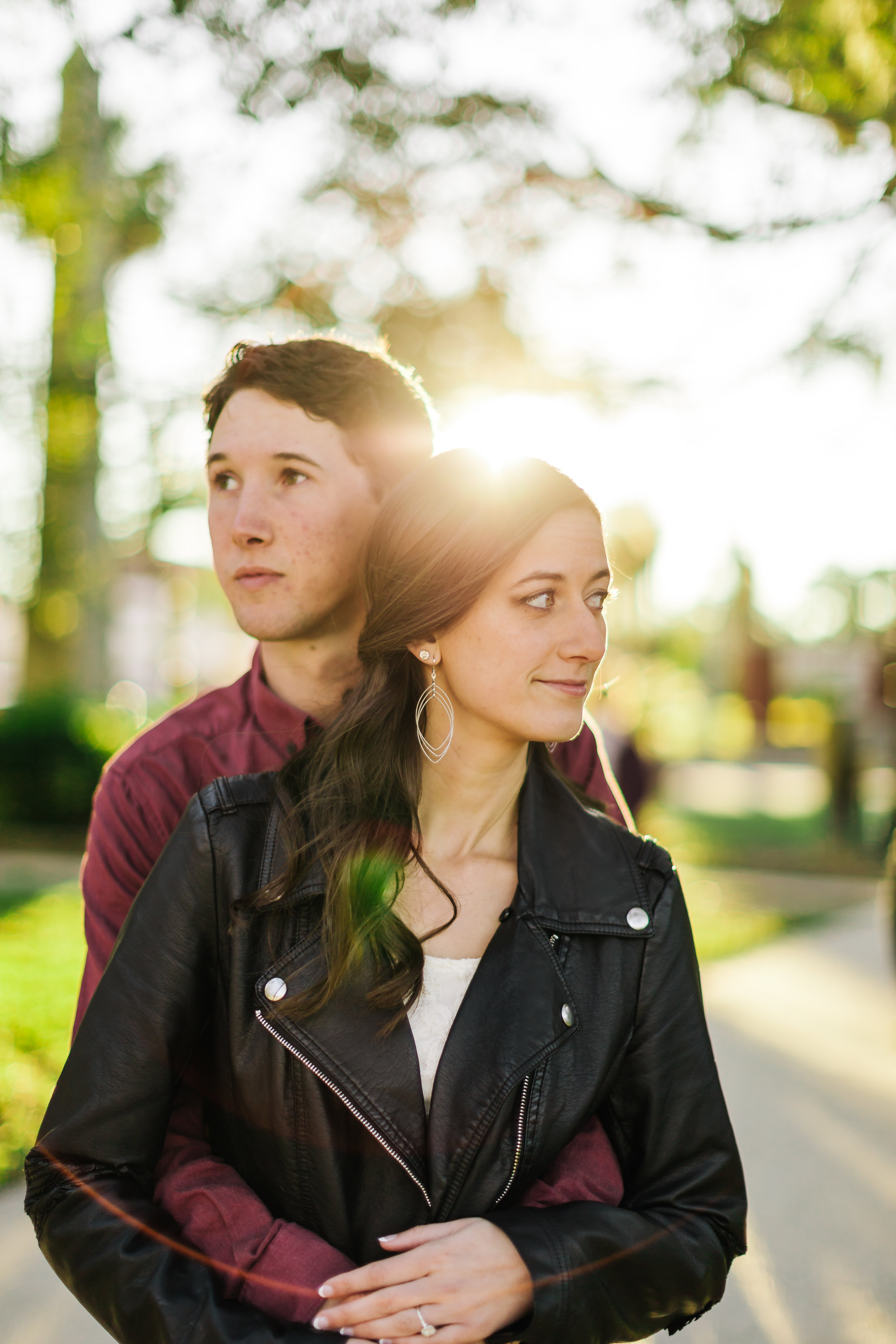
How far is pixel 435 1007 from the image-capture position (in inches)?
71.8

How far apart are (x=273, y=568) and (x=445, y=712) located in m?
0.45

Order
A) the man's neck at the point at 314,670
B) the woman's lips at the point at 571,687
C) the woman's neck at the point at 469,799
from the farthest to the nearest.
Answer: the man's neck at the point at 314,670
the woman's neck at the point at 469,799
the woman's lips at the point at 571,687

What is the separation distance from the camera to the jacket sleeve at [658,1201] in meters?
1.67

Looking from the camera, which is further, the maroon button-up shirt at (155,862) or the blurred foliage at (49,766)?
the blurred foliage at (49,766)

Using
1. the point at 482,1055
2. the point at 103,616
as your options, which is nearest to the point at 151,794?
the point at 482,1055

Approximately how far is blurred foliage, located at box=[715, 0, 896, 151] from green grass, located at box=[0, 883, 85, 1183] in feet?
15.3

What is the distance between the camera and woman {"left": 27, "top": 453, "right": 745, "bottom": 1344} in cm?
162

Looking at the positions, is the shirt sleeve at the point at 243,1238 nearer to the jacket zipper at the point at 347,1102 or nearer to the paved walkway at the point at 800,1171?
the jacket zipper at the point at 347,1102

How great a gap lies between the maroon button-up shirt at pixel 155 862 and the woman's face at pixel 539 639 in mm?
462

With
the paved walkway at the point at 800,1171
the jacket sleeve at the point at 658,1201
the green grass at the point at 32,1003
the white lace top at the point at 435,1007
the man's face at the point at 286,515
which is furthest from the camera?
the green grass at the point at 32,1003

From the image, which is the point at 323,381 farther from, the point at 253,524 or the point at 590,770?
the point at 590,770

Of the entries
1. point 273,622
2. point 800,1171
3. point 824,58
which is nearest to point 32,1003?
point 800,1171

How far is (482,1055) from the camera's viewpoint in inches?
68.1

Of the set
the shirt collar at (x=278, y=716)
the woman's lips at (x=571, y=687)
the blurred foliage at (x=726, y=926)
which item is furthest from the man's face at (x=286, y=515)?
the blurred foliage at (x=726, y=926)
